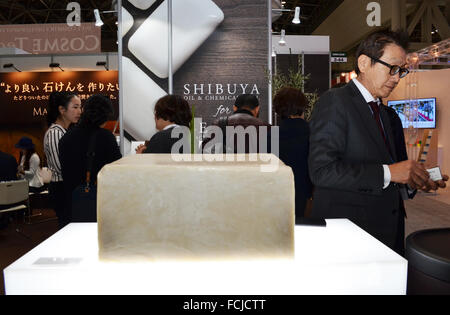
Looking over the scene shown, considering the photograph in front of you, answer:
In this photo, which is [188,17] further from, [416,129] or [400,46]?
[416,129]

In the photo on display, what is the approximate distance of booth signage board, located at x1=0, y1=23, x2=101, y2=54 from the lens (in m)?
8.18

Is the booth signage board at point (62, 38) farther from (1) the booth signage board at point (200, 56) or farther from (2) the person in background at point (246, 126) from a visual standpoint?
(2) the person in background at point (246, 126)

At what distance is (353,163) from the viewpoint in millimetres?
1459

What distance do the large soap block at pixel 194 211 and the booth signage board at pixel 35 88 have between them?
6852 millimetres

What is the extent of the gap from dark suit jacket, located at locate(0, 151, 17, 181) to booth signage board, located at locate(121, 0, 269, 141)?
67.7 inches

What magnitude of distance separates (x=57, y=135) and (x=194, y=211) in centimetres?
226

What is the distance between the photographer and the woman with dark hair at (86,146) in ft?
7.59

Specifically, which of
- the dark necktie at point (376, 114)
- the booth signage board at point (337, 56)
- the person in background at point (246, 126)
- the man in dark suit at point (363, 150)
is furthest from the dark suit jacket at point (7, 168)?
the booth signage board at point (337, 56)

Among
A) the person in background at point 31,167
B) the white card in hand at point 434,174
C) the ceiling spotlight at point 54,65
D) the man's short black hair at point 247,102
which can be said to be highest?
the ceiling spotlight at point 54,65

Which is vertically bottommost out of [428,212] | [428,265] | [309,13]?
[428,212]

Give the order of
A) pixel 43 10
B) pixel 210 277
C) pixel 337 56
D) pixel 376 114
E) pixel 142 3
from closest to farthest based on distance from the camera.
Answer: pixel 210 277
pixel 376 114
pixel 142 3
pixel 337 56
pixel 43 10

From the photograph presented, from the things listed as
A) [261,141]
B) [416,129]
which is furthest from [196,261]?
[416,129]

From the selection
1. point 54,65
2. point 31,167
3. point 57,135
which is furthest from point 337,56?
point 57,135

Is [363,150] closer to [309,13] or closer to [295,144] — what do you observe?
[295,144]
